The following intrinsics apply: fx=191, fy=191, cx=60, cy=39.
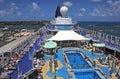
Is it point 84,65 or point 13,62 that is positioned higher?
point 13,62

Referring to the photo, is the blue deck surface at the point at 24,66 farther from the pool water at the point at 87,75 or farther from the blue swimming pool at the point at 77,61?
the blue swimming pool at the point at 77,61

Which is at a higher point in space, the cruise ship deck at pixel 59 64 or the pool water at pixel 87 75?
the cruise ship deck at pixel 59 64

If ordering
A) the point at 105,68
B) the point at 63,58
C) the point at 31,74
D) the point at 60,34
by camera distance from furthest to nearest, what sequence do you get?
1. the point at 60,34
2. the point at 63,58
3. the point at 105,68
4. the point at 31,74

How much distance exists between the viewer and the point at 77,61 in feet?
71.8

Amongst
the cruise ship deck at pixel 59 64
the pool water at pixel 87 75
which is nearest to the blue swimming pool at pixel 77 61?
the cruise ship deck at pixel 59 64

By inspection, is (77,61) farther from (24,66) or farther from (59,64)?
(24,66)

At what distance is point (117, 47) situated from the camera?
76.1ft

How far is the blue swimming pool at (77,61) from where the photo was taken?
1950cm

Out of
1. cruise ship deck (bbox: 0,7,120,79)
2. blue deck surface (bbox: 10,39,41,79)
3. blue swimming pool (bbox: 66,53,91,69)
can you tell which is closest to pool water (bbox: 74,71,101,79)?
cruise ship deck (bbox: 0,7,120,79)

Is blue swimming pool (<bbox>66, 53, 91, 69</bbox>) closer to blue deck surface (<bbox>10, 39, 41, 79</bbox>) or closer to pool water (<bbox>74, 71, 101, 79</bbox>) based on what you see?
pool water (<bbox>74, 71, 101, 79</bbox>)

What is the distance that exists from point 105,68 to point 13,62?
28.3 ft

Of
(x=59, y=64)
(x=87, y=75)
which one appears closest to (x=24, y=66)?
(x=59, y=64)

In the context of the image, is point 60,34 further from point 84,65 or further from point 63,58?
point 84,65

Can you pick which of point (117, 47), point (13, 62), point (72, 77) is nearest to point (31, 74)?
point (13, 62)
